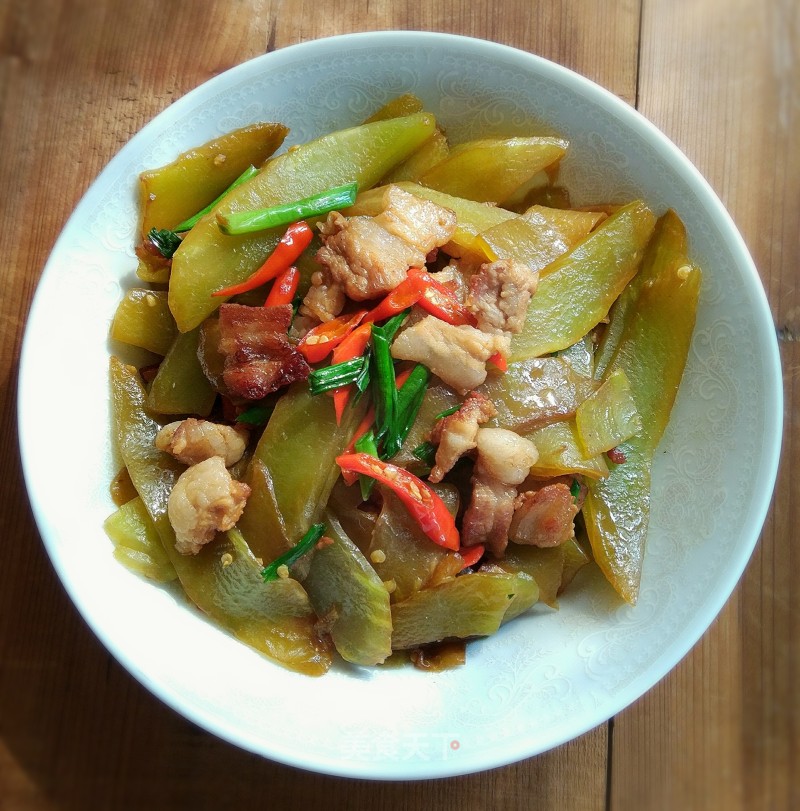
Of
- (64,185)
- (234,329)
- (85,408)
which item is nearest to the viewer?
(234,329)

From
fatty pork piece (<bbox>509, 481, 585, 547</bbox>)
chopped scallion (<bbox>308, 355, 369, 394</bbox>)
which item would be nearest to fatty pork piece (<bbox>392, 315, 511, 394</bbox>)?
chopped scallion (<bbox>308, 355, 369, 394</bbox>)

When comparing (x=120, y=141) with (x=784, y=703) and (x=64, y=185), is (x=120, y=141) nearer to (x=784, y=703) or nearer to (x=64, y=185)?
(x=64, y=185)

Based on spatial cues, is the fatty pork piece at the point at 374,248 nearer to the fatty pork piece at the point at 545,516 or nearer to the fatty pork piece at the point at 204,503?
the fatty pork piece at the point at 204,503

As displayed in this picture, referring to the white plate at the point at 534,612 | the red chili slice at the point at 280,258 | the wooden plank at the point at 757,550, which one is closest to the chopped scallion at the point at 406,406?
the red chili slice at the point at 280,258

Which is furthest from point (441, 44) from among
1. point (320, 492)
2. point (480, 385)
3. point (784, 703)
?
point (784, 703)

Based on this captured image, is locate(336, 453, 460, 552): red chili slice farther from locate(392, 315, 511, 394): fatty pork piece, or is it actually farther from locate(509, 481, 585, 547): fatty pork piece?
locate(392, 315, 511, 394): fatty pork piece

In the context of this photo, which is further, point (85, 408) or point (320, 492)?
point (85, 408)

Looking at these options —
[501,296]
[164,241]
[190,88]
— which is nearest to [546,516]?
[501,296]
